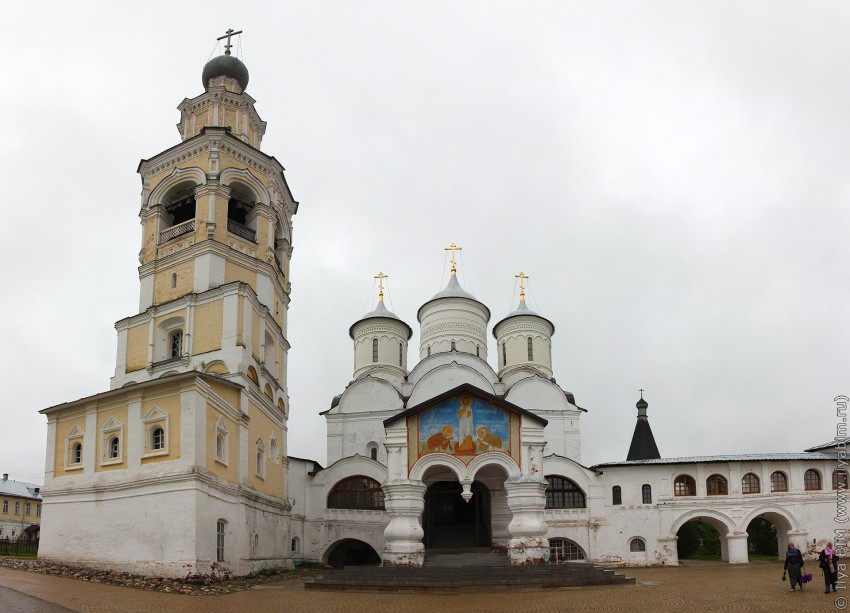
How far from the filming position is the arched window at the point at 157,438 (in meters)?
18.4

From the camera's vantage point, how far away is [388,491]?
21.7 metres

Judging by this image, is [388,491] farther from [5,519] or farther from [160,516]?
[5,519]

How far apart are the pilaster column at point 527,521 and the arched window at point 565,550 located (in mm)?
7227

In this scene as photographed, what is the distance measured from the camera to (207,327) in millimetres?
21922

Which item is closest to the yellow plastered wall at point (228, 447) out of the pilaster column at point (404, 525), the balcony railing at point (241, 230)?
the pilaster column at point (404, 525)

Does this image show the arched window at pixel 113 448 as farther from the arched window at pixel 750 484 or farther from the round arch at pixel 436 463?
the arched window at pixel 750 484

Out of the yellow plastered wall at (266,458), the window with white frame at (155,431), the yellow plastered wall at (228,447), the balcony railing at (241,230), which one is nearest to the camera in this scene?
the window with white frame at (155,431)

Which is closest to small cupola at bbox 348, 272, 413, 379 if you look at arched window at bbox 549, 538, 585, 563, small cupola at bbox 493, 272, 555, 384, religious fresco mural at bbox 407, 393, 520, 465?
small cupola at bbox 493, 272, 555, 384

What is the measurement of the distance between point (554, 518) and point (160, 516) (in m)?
14.9

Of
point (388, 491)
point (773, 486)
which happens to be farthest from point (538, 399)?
point (388, 491)

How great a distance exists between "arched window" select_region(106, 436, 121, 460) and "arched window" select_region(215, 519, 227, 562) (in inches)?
116

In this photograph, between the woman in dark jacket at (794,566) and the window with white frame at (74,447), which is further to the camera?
the window with white frame at (74,447)

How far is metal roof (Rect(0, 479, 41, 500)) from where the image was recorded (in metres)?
44.9

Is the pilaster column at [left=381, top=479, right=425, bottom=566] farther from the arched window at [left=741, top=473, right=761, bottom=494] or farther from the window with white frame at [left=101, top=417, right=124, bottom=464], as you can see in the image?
the arched window at [left=741, top=473, right=761, bottom=494]
